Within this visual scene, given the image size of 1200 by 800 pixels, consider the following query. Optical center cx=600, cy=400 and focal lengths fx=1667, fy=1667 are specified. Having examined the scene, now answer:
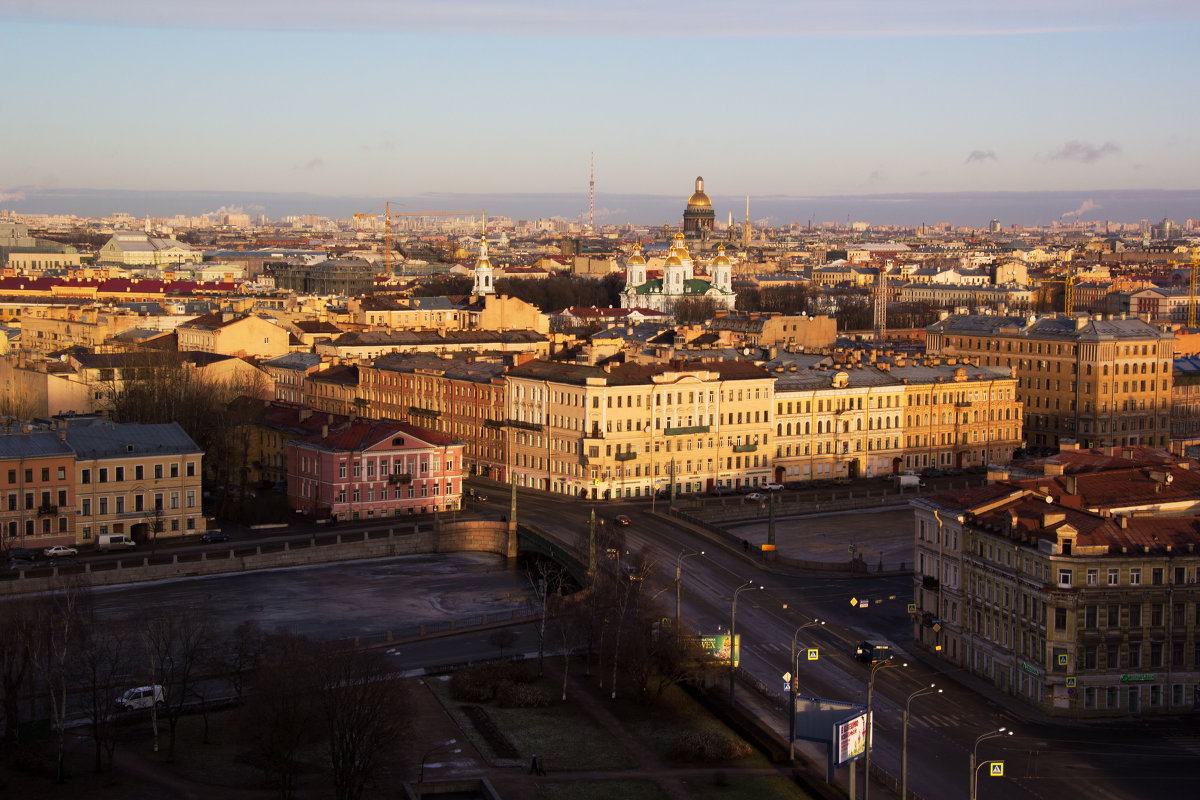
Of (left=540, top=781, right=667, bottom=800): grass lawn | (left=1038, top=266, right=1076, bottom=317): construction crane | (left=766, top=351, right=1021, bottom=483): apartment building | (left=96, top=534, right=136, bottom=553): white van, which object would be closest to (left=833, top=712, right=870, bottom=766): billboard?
(left=540, top=781, right=667, bottom=800): grass lawn

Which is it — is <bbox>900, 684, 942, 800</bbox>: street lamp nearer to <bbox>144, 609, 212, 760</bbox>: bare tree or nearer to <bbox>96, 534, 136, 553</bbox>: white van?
<bbox>144, 609, 212, 760</bbox>: bare tree

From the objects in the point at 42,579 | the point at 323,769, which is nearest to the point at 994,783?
the point at 323,769

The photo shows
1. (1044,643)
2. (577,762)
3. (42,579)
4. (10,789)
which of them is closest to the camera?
(10,789)

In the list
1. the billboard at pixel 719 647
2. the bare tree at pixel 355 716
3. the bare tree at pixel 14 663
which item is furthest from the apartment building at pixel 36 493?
the billboard at pixel 719 647

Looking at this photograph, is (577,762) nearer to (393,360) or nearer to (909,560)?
(909,560)

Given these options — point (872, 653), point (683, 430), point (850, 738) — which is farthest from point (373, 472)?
point (850, 738)

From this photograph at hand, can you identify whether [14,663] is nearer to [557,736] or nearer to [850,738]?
[557,736]

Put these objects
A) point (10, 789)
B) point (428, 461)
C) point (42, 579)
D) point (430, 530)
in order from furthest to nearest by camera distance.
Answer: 1. point (428, 461)
2. point (430, 530)
3. point (42, 579)
4. point (10, 789)

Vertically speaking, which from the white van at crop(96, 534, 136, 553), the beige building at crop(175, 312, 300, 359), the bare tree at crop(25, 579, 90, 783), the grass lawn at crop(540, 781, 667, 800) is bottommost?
the grass lawn at crop(540, 781, 667, 800)
